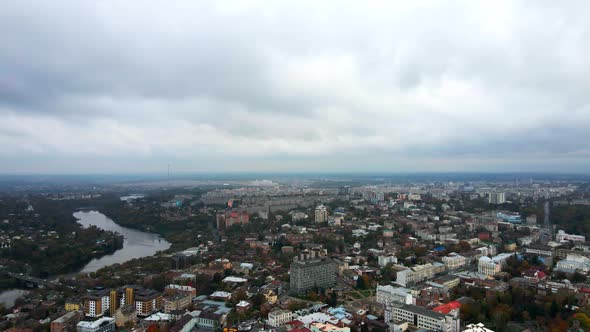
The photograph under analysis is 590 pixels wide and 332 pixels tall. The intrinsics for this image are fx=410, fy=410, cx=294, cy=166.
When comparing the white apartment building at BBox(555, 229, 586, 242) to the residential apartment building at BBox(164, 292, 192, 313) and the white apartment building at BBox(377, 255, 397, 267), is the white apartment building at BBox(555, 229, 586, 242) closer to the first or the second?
the white apartment building at BBox(377, 255, 397, 267)

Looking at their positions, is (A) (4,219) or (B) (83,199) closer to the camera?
(A) (4,219)

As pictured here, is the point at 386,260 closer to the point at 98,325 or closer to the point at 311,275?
the point at 311,275

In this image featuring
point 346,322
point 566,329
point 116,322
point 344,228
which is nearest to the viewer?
point 566,329

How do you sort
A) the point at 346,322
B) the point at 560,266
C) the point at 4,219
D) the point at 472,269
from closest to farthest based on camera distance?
the point at 346,322, the point at 560,266, the point at 472,269, the point at 4,219

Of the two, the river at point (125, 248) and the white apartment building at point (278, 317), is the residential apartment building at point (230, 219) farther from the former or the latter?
the white apartment building at point (278, 317)

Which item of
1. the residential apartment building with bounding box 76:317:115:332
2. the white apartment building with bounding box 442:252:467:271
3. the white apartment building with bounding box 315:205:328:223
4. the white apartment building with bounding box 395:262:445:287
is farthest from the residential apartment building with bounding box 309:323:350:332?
the white apartment building with bounding box 315:205:328:223

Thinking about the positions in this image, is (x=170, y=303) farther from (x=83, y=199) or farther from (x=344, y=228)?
(x=83, y=199)

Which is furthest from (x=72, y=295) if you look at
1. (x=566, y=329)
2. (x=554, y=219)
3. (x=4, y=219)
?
(x=554, y=219)
